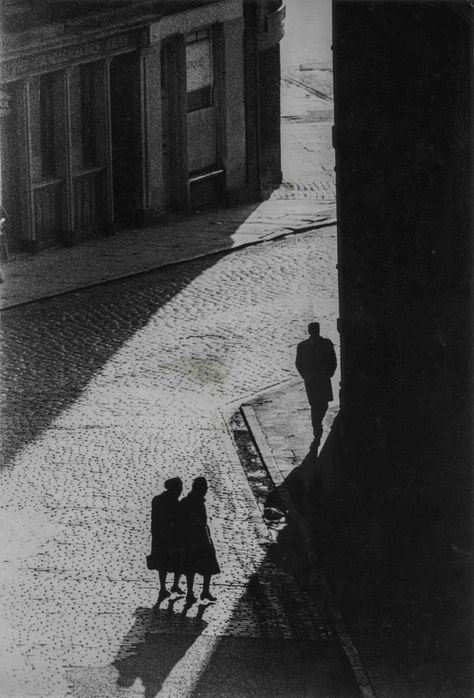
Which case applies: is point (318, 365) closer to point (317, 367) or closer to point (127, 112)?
point (317, 367)

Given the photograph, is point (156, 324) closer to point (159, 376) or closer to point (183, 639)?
point (159, 376)

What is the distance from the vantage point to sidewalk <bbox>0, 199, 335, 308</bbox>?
25.0 metres

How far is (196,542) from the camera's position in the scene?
13.3 metres

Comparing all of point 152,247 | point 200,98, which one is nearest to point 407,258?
point 152,247

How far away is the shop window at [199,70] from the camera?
98.7 ft

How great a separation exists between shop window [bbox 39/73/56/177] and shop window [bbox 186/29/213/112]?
4.04m

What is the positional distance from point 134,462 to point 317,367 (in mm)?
2227

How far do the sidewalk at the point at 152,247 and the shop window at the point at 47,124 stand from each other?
1420 mm

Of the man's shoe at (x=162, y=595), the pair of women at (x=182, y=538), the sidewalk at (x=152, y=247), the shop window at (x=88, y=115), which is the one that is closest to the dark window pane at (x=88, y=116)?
the shop window at (x=88, y=115)

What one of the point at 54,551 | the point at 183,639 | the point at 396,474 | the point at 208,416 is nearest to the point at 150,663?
the point at 183,639

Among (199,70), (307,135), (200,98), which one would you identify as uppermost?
(199,70)

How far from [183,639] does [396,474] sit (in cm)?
336

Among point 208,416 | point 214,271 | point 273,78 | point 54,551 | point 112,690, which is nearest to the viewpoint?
point 112,690

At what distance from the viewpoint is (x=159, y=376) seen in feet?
66.1
